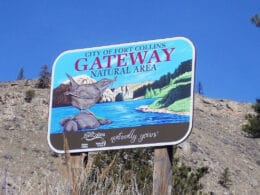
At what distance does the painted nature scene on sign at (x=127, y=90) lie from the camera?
7.97 m

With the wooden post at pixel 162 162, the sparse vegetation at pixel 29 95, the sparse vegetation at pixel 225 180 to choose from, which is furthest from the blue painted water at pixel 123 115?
the sparse vegetation at pixel 29 95

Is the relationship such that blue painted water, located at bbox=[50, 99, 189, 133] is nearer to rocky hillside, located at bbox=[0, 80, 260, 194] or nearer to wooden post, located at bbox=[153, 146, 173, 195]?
wooden post, located at bbox=[153, 146, 173, 195]

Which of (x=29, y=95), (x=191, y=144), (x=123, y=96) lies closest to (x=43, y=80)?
(x=29, y=95)

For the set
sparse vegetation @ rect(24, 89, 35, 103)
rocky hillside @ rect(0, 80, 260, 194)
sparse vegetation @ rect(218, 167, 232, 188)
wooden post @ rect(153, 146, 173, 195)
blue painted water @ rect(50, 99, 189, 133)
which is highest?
sparse vegetation @ rect(24, 89, 35, 103)

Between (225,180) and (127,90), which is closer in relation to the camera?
(127,90)

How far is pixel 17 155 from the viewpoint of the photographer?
111ft

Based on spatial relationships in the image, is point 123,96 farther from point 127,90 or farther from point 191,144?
point 191,144

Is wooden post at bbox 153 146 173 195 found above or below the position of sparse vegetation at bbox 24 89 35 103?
below

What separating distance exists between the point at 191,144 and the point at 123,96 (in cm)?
3415

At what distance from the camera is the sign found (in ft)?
25.7

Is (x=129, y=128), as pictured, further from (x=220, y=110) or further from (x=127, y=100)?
(x=220, y=110)

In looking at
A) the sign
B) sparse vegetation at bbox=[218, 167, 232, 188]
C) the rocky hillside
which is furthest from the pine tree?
the sign

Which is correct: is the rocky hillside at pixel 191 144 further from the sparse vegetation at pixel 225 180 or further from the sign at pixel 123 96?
the sign at pixel 123 96

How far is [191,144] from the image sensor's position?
4219 cm
